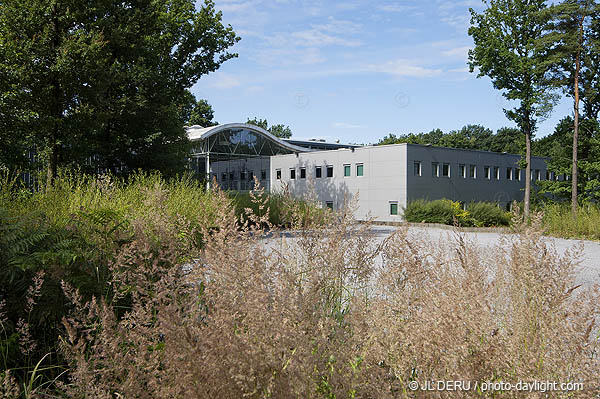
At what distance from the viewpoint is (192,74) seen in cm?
2830

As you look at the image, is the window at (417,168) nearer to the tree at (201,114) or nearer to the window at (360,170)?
the window at (360,170)

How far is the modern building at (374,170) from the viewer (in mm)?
35281

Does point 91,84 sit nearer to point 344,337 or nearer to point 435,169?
point 344,337

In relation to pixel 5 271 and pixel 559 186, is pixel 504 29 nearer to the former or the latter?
pixel 559 186

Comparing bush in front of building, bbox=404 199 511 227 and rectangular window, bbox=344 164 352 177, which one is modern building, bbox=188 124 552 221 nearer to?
rectangular window, bbox=344 164 352 177

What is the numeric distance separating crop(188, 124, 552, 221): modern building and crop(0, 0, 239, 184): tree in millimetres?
9489

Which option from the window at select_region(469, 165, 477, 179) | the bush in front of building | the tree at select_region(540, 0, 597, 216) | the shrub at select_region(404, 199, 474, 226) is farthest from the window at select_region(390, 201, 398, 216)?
the tree at select_region(540, 0, 597, 216)

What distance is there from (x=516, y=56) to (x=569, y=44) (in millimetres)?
3035

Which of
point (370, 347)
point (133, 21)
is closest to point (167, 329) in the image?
point (370, 347)

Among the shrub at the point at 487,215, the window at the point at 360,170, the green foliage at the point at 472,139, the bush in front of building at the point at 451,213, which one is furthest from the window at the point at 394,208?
the green foliage at the point at 472,139

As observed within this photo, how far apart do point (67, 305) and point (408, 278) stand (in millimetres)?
2533

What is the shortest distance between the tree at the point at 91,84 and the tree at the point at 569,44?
21.9m

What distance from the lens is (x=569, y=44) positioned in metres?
27.7

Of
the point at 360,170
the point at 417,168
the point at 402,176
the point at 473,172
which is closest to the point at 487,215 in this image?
the point at 402,176
